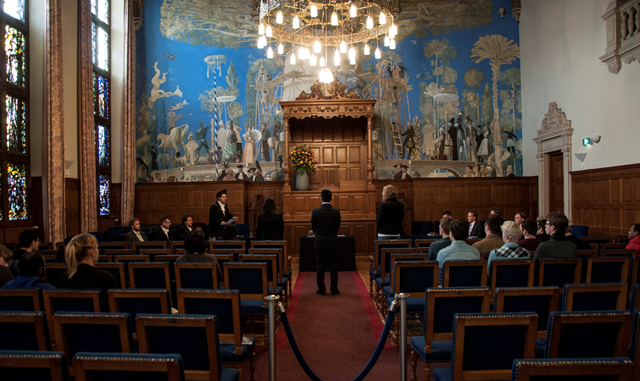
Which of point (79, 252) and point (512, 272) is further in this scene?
point (512, 272)

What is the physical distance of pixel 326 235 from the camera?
6.91 m

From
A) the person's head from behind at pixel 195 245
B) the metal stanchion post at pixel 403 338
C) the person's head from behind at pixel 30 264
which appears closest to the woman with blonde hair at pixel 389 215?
the person's head from behind at pixel 195 245

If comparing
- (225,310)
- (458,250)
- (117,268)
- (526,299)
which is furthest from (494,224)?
(117,268)

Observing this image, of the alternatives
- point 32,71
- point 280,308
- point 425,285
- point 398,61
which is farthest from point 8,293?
point 398,61

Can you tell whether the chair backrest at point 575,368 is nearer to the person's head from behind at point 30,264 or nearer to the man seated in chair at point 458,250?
the man seated in chair at point 458,250

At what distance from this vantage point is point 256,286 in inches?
178

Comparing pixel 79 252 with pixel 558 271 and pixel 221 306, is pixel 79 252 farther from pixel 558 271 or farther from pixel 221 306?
pixel 558 271

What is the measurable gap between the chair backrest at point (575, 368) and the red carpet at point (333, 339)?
2091mm

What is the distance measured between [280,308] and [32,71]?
399 inches

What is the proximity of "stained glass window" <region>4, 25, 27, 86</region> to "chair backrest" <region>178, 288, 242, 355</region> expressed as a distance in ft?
29.7

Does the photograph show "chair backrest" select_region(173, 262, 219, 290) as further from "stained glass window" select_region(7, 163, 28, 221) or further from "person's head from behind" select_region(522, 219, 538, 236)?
"stained glass window" select_region(7, 163, 28, 221)

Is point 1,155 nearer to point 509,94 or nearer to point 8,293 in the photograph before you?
point 8,293

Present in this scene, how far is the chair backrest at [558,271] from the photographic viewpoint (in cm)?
426

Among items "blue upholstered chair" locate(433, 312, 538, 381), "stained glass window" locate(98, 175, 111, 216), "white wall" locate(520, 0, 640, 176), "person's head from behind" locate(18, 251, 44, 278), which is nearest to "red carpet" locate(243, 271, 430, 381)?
"blue upholstered chair" locate(433, 312, 538, 381)
